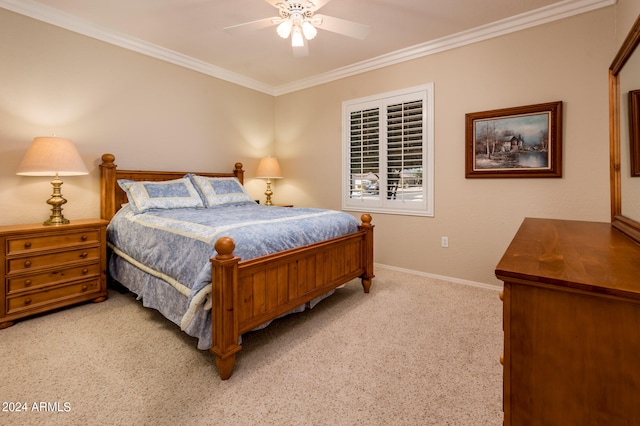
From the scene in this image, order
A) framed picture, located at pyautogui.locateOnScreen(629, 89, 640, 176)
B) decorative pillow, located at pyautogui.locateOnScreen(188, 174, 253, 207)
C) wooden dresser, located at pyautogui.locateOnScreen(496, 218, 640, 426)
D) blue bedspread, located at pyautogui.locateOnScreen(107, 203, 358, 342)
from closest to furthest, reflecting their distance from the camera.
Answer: wooden dresser, located at pyautogui.locateOnScreen(496, 218, 640, 426)
framed picture, located at pyautogui.locateOnScreen(629, 89, 640, 176)
blue bedspread, located at pyautogui.locateOnScreen(107, 203, 358, 342)
decorative pillow, located at pyautogui.locateOnScreen(188, 174, 253, 207)

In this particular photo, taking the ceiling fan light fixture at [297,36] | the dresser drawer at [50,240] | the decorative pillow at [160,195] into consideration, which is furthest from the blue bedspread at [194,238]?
the ceiling fan light fixture at [297,36]

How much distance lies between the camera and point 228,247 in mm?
1678

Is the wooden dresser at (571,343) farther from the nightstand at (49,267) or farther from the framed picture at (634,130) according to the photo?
the nightstand at (49,267)

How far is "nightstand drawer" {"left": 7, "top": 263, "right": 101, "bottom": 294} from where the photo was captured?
236 cm

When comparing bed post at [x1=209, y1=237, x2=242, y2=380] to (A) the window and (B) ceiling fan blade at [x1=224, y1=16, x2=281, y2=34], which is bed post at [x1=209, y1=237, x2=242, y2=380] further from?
(A) the window

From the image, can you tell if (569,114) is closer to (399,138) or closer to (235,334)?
(399,138)

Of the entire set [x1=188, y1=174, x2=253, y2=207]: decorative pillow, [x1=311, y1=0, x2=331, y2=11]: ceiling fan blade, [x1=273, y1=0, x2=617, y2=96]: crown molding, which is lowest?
[x1=188, y1=174, x2=253, y2=207]: decorative pillow

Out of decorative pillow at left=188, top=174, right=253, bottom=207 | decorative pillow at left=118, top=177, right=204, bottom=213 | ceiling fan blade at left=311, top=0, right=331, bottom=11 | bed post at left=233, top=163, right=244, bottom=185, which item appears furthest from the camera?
bed post at left=233, top=163, right=244, bottom=185

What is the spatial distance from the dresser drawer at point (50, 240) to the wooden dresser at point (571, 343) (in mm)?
3183

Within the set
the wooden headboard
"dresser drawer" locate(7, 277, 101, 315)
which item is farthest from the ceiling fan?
"dresser drawer" locate(7, 277, 101, 315)

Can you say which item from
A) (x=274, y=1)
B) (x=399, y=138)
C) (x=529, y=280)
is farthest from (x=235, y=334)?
(x=399, y=138)

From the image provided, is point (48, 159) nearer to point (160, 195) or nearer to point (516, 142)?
point (160, 195)

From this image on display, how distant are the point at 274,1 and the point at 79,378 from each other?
2911mm

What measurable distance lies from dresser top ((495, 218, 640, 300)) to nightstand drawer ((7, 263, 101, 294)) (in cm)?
320
